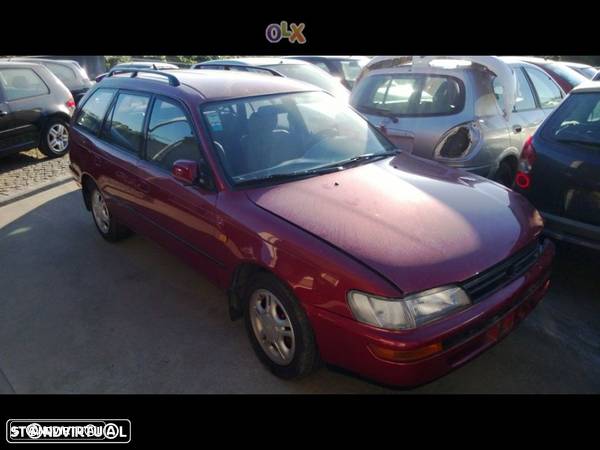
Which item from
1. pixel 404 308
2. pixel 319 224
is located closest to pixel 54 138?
pixel 319 224

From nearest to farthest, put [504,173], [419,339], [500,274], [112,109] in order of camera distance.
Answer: [419,339] → [500,274] → [112,109] → [504,173]

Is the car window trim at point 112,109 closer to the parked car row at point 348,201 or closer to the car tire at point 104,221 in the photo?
the parked car row at point 348,201

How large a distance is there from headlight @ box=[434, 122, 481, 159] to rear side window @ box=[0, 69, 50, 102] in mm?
6660

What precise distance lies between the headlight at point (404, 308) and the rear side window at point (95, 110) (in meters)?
3.34

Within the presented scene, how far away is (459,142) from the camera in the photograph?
453 centimetres

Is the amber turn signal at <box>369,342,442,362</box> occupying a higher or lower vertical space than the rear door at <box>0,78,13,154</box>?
higher

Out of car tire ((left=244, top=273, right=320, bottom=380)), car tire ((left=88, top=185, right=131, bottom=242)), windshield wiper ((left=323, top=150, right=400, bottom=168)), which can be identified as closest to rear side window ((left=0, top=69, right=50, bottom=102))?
car tire ((left=88, top=185, right=131, bottom=242))

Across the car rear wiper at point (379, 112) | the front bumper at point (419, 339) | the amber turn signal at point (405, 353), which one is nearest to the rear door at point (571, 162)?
the front bumper at point (419, 339)

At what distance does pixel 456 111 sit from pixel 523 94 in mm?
1535

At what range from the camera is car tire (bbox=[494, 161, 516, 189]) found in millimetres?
4973

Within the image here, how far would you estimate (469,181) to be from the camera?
3.14m

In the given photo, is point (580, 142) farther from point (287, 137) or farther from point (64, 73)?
point (64, 73)

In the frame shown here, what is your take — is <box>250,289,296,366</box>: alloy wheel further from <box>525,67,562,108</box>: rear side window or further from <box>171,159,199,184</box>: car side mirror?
<box>525,67,562,108</box>: rear side window

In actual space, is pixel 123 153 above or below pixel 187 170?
below
